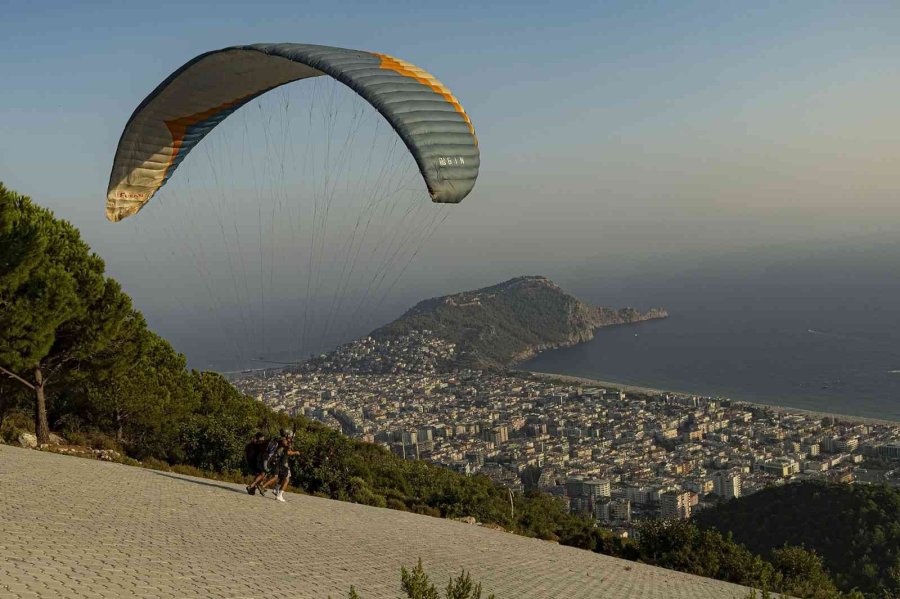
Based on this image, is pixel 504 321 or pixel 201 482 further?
pixel 504 321

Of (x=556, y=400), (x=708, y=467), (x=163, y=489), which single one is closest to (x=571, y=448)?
(x=708, y=467)

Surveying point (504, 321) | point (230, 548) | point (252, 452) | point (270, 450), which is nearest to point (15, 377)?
point (252, 452)

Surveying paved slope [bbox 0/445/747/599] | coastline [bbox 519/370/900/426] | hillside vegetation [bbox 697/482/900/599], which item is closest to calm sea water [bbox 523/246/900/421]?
coastline [bbox 519/370/900/426]

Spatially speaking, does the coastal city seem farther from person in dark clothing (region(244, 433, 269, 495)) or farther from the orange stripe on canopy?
the orange stripe on canopy

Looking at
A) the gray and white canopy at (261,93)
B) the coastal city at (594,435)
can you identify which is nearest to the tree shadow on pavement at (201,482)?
the gray and white canopy at (261,93)

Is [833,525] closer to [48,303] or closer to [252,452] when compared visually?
[252,452]
